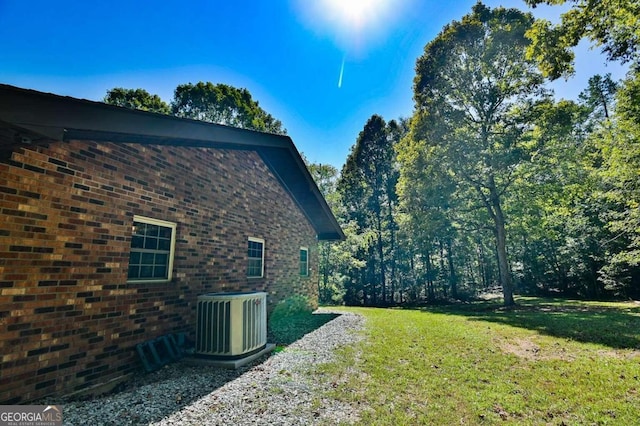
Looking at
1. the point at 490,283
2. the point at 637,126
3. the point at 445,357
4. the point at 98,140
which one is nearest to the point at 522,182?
the point at 637,126

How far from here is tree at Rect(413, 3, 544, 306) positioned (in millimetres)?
13352

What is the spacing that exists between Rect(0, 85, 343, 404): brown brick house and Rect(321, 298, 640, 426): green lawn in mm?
3330

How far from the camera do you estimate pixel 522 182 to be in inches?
551

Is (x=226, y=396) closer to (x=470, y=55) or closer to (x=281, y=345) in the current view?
(x=281, y=345)

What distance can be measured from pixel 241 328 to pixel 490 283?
125ft

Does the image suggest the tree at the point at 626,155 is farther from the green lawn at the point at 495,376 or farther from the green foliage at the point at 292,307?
the green foliage at the point at 292,307

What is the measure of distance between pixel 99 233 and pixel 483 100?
54.4ft

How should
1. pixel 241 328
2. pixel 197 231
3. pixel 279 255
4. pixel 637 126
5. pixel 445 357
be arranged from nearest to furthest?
1. pixel 241 328
2. pixel 445 357
3. pixel 197 231
4. pixel 279 255
5. pixel 637 126

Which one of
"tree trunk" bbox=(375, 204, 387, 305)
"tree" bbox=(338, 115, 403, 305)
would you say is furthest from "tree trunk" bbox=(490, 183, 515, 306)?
"tree" bbox=(338, 115, 403, 305)

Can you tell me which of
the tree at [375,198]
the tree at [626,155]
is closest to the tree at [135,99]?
the tree at [375,198]

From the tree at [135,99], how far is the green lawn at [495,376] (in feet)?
79.0

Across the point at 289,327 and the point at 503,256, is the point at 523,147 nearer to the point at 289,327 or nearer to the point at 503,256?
the point at 503,256

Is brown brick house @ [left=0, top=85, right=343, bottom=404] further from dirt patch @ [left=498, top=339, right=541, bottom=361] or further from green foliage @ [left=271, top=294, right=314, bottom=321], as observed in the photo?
dirt patch @ [left=498, top=339, right=541, bottom=361]

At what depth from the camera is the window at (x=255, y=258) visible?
8290mm
